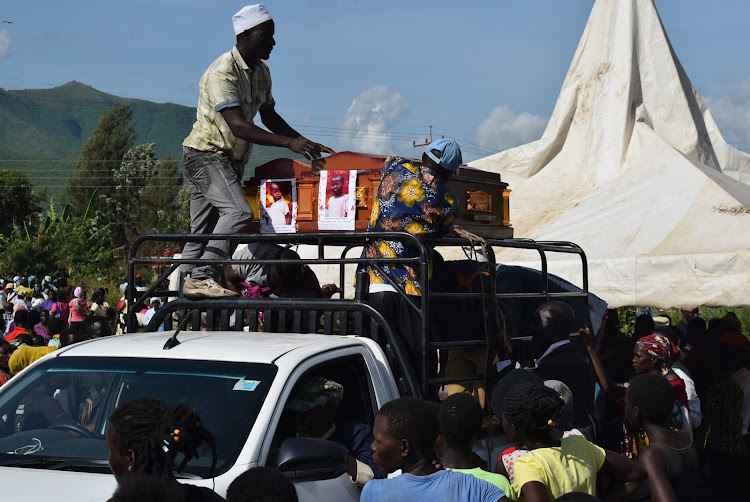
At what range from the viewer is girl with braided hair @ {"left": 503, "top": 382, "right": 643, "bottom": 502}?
3508mm

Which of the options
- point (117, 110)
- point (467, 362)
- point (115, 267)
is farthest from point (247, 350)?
point (117, 110)

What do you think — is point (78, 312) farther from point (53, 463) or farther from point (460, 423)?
point (460, 423)

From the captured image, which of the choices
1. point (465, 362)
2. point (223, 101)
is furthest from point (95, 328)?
point (465, 362)

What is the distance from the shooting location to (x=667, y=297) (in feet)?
23.0

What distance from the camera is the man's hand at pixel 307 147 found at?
18.7ft

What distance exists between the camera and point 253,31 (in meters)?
5.66

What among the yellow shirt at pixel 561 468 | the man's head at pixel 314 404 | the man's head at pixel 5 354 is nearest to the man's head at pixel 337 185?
the man's head at pixel 314 404

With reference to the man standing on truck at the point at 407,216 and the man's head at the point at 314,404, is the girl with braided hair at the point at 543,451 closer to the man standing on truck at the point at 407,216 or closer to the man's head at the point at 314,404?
the man's head at the point at 314,404

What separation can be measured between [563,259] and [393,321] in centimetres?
347

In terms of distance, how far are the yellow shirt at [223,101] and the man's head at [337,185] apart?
58 centimetres

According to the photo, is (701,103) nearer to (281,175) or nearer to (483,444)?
(281,175)

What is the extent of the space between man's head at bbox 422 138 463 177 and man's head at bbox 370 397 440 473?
200 centimetres

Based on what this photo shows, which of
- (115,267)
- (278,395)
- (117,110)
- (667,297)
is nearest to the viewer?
(278,395)

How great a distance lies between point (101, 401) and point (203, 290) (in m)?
1.03
